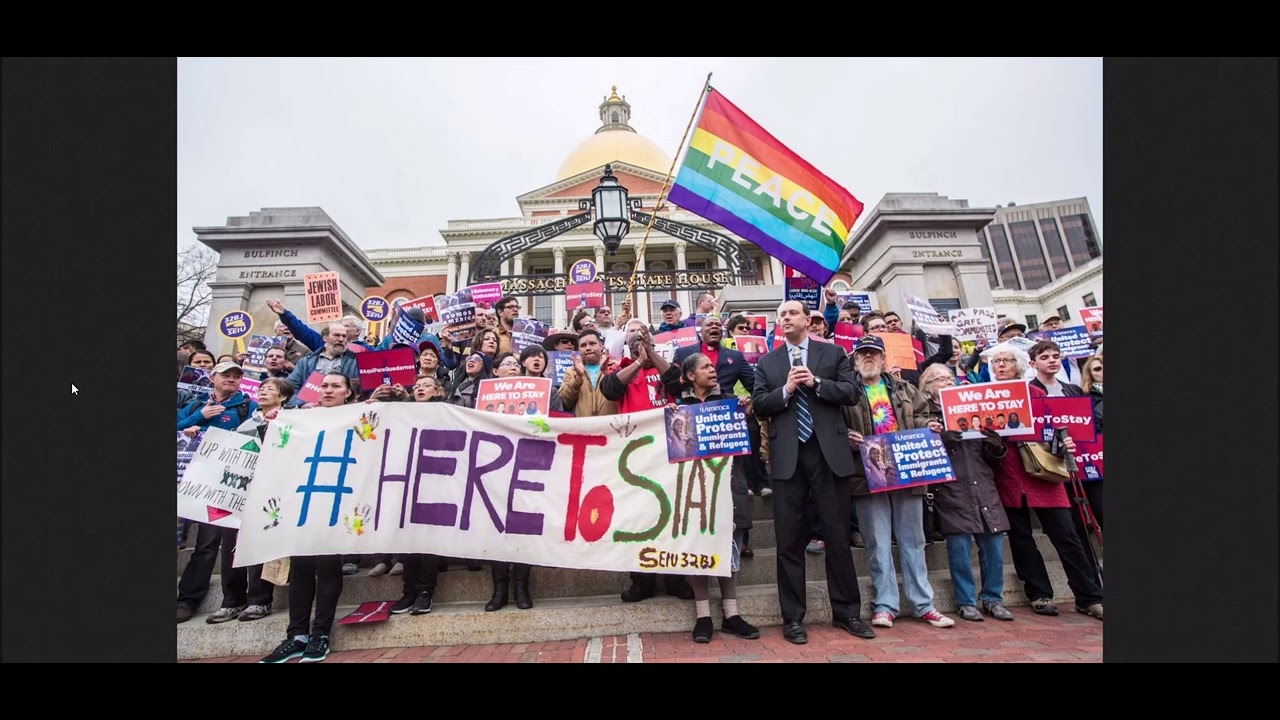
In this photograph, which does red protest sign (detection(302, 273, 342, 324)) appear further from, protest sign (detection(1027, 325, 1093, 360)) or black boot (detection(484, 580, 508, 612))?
protest sign (detection(1027, 325, 1093, 360))

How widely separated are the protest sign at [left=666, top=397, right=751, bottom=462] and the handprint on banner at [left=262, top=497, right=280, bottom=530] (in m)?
2.77

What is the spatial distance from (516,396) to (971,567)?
361cm

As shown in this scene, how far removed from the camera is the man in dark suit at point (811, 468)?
3.69m

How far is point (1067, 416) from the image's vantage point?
427 centimetres

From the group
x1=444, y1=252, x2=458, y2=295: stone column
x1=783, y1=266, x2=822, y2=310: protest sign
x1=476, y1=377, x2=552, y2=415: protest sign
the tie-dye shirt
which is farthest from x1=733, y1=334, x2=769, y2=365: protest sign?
x1=444, y1=252, x2=458, y2=295: stone column

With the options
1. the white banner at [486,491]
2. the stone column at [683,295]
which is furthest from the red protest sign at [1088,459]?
the stone column at [683,295]

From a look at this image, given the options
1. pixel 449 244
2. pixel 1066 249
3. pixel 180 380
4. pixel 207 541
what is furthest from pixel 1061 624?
pixel 1066 249

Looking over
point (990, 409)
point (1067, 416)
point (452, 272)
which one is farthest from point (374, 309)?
point (452, 272)

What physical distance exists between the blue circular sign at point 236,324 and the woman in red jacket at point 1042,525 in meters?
10.3

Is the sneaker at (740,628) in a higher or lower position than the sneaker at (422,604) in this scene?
lower

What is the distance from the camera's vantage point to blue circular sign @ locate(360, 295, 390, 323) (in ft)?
33.3

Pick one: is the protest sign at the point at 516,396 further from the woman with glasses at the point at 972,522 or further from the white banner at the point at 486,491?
the woman with glasses at the point at 972,522

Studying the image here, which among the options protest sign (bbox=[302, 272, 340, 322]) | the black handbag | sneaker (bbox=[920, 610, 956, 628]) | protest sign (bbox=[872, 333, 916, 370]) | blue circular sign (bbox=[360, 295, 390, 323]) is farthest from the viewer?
blue circular sign (bbox=[360, 295, 390, 323])
